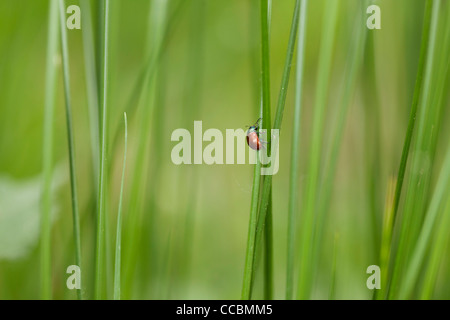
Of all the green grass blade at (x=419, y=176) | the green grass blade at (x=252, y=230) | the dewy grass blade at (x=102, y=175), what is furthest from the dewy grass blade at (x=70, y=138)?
the green grass blade at (x=419, y=176)

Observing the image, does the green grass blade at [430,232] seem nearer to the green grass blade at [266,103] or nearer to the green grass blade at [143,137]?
the green grass blade at [266,103]

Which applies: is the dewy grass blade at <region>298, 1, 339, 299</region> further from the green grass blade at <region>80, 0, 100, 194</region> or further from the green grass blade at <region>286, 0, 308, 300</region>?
the green grass blade at <region>80, 0, 100, 194</region>

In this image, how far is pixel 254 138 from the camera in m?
0.46

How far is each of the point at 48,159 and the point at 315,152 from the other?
0.31m

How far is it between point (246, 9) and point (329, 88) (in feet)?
0.46

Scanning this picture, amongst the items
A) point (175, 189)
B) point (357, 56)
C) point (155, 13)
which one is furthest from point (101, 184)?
point (357, 56)

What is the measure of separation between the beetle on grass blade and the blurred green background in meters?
0.03

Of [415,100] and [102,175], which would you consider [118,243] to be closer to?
[102,175]

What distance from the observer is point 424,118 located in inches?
18.6

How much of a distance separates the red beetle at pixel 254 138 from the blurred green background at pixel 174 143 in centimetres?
3

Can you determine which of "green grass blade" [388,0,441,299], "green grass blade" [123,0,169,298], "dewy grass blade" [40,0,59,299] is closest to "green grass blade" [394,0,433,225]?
"green grass blade" [388,0,441,299]

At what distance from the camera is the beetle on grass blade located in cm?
46
